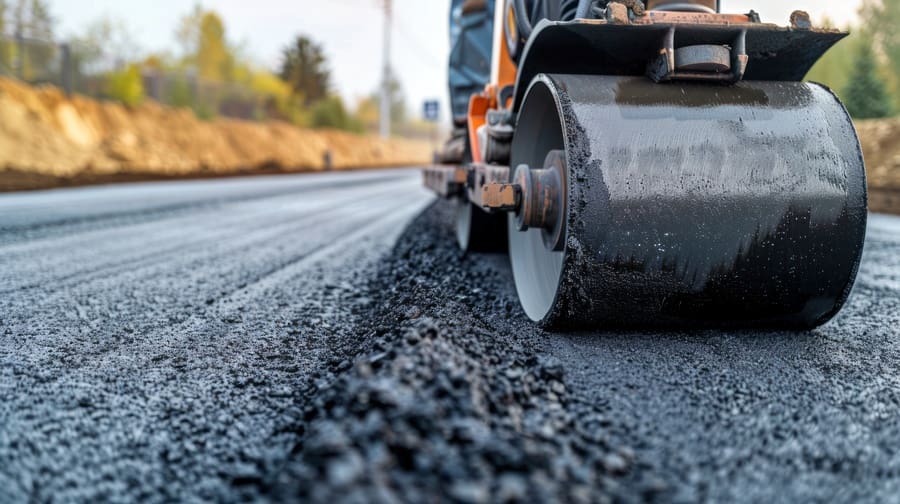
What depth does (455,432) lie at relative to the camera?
1.36 metres

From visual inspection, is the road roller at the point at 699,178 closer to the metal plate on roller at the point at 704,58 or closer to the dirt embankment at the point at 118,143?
the metal plate on roller at the point at 704,58

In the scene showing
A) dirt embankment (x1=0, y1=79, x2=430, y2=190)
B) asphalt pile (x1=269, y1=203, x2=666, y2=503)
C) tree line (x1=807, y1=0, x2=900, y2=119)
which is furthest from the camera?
tree line (x1=807, y1=0, x2=900, y2=119)

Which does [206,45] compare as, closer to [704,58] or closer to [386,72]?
[386,72]

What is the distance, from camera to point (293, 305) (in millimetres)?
3018

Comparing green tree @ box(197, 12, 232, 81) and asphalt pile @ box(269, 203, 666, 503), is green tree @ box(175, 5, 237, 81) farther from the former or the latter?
asphalt pile @ box(269, 203, 666, 503)

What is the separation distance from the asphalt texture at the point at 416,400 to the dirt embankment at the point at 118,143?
10.3 meters

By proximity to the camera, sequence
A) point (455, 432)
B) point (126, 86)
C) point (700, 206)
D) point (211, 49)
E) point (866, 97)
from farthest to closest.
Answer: point (211, 49), point (126, 86), point (866, 97), point (700, 206), point (455, 432)

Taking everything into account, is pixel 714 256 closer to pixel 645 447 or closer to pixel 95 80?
pixel 645 447

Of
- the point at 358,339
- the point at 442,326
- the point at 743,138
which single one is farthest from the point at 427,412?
the point at 743,138

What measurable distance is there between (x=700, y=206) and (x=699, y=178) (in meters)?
0.10

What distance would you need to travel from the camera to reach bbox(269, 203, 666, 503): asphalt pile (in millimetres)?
1210

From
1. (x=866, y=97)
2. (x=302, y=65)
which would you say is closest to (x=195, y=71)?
(x=302, y=65)

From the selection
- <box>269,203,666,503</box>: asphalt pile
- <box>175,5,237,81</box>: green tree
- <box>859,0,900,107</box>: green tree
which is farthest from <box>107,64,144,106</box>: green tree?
<box>859,0,900,107</box>: green tree

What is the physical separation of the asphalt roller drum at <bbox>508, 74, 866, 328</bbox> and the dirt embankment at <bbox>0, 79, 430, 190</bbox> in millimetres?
11615
